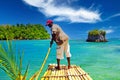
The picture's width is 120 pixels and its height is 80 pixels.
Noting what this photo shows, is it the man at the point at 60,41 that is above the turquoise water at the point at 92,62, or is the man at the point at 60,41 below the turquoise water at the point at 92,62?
above

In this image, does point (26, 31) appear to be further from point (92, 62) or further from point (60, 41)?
point (60, 41)

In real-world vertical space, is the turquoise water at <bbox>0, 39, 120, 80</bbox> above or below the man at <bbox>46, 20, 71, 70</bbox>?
below

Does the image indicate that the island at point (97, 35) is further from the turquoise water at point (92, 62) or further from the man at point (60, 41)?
the man at point (60, 41)

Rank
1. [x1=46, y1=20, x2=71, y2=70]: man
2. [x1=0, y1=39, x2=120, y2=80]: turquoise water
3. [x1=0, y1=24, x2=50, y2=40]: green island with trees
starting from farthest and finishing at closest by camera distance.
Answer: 1. [x1=0, y1=24, x2=50, y2=40]: green island with trees
2. [x1=0, y1=39, x2=120, y2=80]: turquoise water
3. [x1=46, y1=20, x2=71, y2=70]: man

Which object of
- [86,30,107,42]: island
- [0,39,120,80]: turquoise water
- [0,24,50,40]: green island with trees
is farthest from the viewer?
[0,24,50,40]: green island with trees

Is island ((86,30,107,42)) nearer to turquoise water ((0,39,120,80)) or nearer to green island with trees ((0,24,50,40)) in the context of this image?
green island with trees ((0,24,50,40))

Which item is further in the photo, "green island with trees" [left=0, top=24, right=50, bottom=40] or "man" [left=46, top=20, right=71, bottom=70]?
"green island with trees" [left=0, top=24, right=50, bottom=40]

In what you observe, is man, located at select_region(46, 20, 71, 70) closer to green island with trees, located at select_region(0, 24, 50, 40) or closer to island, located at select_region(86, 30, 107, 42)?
island, located at select_region(86, 30, 107, 42)

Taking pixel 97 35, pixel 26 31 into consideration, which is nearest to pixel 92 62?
pixel 97 35

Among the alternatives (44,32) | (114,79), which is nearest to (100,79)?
(114,79)

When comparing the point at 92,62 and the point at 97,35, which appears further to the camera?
the point at 97,35

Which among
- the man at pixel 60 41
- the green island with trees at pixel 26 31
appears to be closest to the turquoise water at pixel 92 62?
the man at pixel 60 41

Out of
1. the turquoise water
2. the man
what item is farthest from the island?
the man

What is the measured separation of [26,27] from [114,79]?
464 feet
